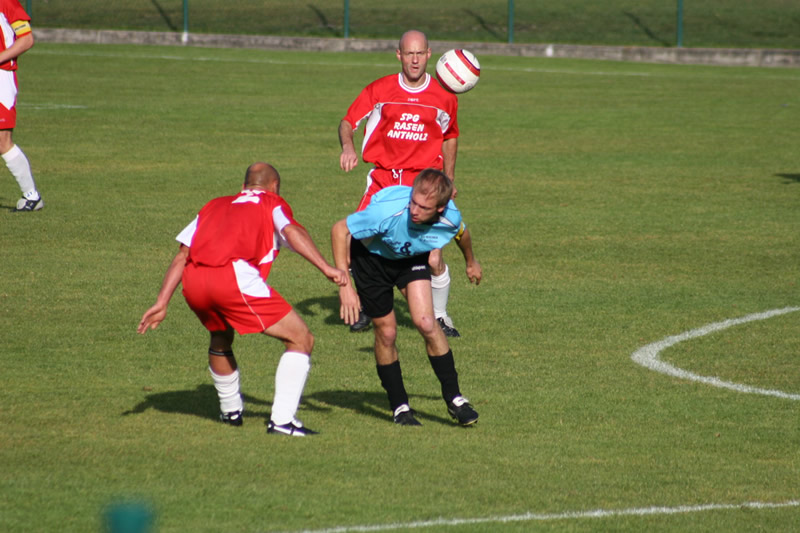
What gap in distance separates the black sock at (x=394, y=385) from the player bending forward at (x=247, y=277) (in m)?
0.65

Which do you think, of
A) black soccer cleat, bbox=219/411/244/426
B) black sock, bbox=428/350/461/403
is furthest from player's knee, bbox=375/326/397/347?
black soccer cleat, bbox=219/411/244/426

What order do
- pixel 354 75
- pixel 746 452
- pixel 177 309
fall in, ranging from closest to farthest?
pixel 746 452 < pixel 177 309 < pixel 354 75

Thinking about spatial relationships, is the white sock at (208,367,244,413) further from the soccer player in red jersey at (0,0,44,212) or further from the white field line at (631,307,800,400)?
the soccer player in red jersey at (0,0,44,212)

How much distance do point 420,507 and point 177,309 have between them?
15.9 feet

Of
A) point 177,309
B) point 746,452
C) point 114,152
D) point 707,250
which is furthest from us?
point 114,152

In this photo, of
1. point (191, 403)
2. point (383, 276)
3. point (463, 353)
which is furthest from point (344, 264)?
point (463, 353)

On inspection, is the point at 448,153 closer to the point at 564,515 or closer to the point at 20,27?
the point at 564,515

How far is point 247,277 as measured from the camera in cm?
613

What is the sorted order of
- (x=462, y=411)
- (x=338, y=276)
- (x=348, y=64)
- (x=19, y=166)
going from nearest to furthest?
(x=338, y=276)
(x=462, y=411)
(x=19, y=166)
(x=348, y=64)

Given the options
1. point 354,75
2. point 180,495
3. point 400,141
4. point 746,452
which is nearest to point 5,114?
point 400,141

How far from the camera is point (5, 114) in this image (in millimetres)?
13328

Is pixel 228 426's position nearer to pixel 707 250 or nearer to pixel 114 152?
pixel 707 250

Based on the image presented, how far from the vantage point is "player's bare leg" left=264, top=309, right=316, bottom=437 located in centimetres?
625

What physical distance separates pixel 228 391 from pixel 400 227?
135cm
